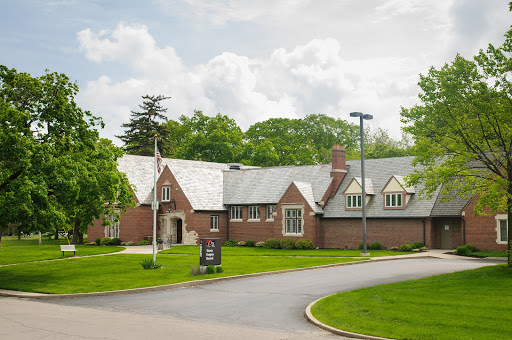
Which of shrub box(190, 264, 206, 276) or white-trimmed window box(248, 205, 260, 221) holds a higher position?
white-trimmed window box(248, 205, 260, 221)

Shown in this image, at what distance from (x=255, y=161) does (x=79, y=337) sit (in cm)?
6995

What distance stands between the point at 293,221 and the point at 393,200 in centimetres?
866

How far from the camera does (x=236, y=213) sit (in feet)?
170

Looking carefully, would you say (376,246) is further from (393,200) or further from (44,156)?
(44,156)

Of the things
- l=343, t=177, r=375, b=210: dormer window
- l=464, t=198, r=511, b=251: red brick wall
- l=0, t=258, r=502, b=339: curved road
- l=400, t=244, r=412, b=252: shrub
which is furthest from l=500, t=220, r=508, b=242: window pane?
l=0, t=258, r=502, b=339: curved road

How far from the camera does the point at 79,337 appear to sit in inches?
486

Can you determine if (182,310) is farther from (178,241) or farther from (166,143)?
(166,143)

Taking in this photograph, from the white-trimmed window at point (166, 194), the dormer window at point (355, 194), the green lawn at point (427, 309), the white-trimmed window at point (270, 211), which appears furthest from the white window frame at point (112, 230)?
the green lawn at point (427, 309)

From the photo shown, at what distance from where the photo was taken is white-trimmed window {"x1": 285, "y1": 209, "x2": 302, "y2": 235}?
45806 mm

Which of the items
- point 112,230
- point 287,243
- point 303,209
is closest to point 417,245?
point 303,209

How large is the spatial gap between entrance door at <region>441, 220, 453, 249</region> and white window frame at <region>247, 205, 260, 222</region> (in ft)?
54.2

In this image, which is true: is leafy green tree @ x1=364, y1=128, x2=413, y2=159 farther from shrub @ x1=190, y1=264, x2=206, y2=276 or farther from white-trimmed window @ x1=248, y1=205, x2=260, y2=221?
shrub @ x1=190, y1=264, x2=206, y2=276

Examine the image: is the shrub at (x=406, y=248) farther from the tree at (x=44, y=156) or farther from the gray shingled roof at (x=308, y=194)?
the tree at (x=44, y=156)

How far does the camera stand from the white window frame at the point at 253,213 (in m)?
50.1
